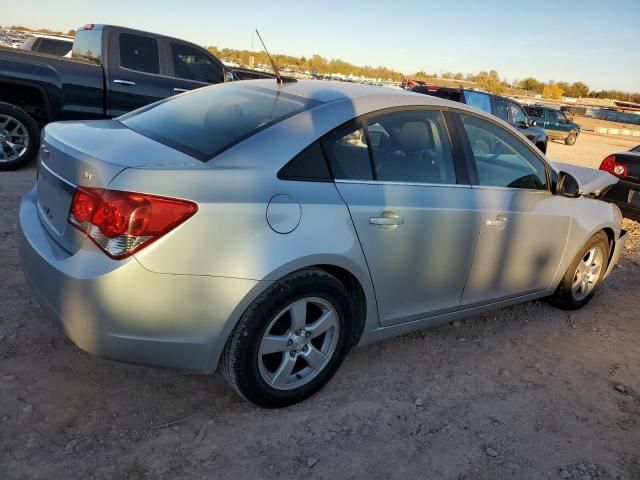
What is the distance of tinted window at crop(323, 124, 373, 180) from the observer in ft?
9.05

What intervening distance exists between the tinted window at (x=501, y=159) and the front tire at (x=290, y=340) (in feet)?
4.46

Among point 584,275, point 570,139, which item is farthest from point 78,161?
point 570,139

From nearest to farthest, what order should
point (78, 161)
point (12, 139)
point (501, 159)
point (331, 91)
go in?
point (78, 161), point (331, 91), point (501, 159), point (12, 139)

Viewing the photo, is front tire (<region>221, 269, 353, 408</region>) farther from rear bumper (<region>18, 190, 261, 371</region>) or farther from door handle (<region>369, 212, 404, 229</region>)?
door handle (<region>369, 212, 404, 229</region>)

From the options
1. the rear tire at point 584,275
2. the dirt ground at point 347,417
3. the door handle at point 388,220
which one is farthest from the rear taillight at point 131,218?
the rear tire at point 584,275

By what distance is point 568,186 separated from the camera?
3883 millimetres

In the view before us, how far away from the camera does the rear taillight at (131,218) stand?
2211mm

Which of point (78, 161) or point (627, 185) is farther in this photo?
point (627, 185)

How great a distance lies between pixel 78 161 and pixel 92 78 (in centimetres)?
545

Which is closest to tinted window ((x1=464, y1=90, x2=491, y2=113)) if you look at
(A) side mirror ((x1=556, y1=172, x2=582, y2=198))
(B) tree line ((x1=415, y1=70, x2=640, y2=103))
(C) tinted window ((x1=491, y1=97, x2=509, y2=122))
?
(C) tinted window ((x1=491, y1=97, x2=509, y2=122))

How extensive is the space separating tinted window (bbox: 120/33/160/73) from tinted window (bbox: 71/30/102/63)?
315mm

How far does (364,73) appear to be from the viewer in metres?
92.0

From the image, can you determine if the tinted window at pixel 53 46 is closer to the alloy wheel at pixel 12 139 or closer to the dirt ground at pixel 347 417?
the alloy wheel at pixel 12 139

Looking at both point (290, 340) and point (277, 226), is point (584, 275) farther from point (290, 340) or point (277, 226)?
point (277, 226)
